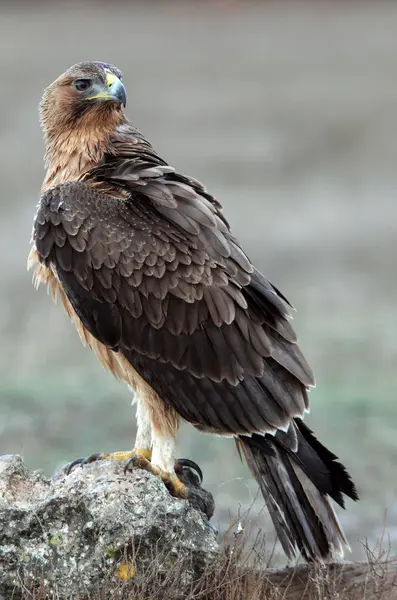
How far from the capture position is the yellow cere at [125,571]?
6.18 meters

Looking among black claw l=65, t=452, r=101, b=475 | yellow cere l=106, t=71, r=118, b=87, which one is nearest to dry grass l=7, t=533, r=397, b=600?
black claw l=65, t=452, r=101, b=475

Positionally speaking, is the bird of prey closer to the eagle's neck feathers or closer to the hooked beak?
the eagle's neck feathers

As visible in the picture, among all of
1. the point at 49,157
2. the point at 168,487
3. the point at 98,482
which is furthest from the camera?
the point at 49,157

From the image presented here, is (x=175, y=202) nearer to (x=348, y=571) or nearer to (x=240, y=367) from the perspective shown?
(x=240, y=367)

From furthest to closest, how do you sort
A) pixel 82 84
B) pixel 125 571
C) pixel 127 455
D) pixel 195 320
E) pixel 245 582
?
pixel 82 84, pixel 127 455, pixel 195 320, pixel 245 582, pixel 125 571

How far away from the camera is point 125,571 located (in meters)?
6.19

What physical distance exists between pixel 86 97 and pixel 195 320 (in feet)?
5.50

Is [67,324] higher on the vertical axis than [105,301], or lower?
higher

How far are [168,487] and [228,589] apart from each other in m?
0.76

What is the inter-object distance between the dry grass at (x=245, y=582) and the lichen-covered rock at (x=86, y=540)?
30 millimetres

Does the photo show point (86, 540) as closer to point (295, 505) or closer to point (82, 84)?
point (295, 505)

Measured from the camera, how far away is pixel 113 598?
604 centimetres

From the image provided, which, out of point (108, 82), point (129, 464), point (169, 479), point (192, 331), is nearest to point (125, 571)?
point (129, 464)

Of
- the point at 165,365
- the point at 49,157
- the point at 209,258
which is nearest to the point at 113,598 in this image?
the point at 165,365
